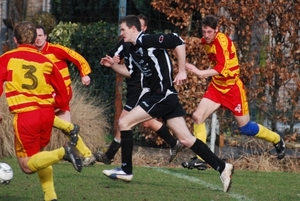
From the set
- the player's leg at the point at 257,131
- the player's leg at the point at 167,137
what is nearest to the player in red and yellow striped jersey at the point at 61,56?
the player's leg at the point at 167,137

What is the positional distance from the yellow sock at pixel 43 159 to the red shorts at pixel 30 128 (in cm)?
16

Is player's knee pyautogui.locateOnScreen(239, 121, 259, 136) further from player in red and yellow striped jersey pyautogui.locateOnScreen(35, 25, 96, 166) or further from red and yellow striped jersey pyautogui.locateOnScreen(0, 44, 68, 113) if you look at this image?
red and yellow striped jersey pyautogui.locateOnScreen(0, 44, 68, 113)

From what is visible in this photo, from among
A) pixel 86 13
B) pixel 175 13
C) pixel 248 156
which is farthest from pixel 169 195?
pixel 86 13

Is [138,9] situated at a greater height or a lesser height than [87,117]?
greater

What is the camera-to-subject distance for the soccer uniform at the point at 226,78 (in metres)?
11.1

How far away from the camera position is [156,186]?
33.7 feet

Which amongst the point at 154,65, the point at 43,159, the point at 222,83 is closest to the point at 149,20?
the point at 222,83

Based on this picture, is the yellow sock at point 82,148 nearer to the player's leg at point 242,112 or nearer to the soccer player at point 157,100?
the soccer player at point 157,100

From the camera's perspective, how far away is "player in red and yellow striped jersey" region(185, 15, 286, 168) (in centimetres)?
1104

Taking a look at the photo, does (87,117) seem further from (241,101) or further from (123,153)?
(123,153)

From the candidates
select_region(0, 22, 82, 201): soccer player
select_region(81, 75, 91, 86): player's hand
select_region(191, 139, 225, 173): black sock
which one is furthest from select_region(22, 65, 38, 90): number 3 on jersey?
select_region(81, 75, 91, 86): player's hand

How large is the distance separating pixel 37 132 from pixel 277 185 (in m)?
3.94

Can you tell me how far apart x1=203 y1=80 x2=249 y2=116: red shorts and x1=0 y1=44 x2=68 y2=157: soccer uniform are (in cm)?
380

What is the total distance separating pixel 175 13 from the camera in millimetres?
13984
